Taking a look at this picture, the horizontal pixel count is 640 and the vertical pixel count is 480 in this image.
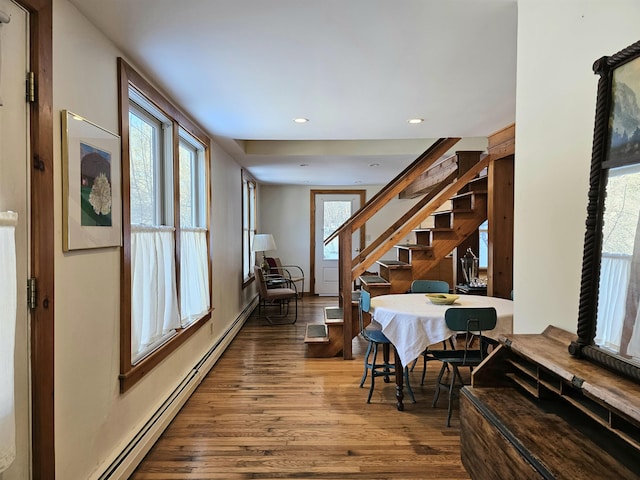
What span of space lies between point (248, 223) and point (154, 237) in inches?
153

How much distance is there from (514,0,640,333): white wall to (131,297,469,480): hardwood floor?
123cm

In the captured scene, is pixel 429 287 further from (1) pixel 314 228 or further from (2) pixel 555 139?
(1) pixel 314 228

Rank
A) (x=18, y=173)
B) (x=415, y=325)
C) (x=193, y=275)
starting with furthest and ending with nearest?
(x=193, y=275), (x=415, y=325), (x=18, y=173)

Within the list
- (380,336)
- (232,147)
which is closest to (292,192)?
(232,147)

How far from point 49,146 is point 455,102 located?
2.55 m

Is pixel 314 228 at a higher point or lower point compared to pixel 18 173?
lower

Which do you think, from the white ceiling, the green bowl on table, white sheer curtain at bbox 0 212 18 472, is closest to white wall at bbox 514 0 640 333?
the white ceiling

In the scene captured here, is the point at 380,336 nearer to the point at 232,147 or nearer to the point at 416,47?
the point at 416,47

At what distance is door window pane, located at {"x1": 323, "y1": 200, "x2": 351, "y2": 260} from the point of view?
314 inches

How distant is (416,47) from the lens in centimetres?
195

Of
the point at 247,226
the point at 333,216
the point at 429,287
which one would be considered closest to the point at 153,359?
the point at 429,287

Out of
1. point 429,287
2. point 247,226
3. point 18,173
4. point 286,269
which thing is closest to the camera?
point 18,173

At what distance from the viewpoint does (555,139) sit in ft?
4.40

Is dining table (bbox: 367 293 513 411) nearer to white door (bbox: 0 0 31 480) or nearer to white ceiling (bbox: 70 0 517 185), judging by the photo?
white ceiling (bbox: 70 0 517 185)
